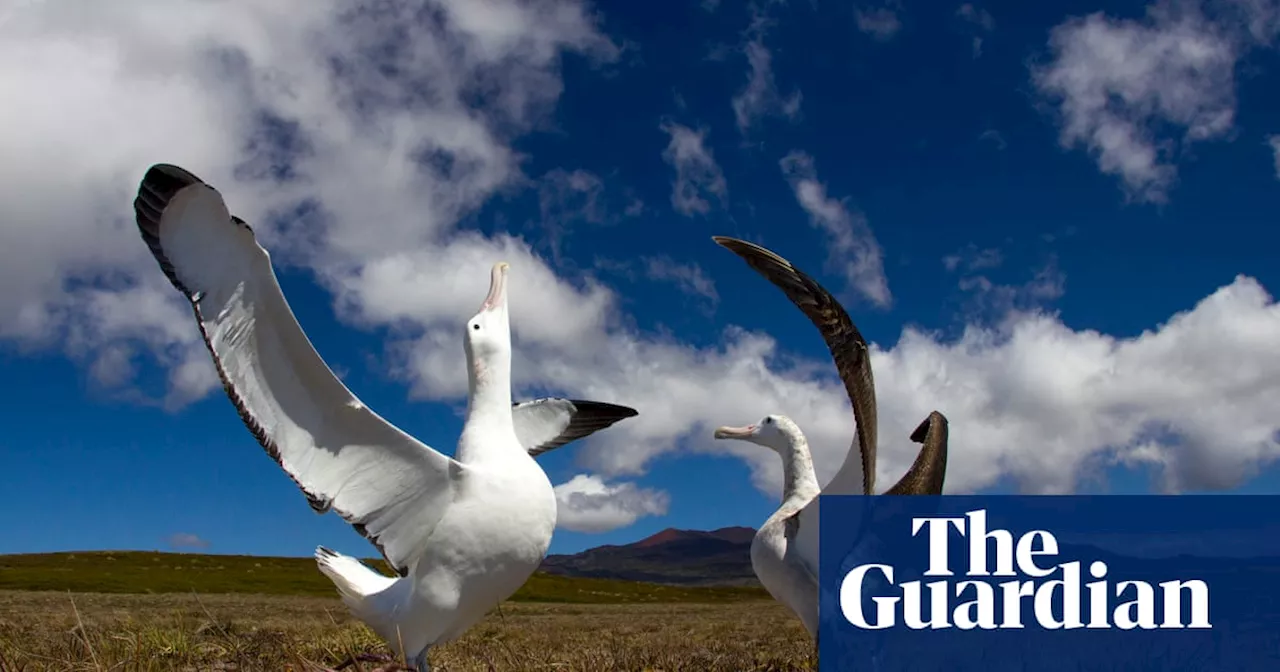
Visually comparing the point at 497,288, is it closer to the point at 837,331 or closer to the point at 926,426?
the point at 837,331

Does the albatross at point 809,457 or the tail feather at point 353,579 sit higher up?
the albatross at point 809,457

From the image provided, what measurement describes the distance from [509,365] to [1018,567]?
16.4 feet

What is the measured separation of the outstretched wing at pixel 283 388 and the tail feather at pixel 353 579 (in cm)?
38

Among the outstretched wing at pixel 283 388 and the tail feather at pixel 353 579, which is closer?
the outstretched wing at pixel 283 388

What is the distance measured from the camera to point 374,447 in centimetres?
633

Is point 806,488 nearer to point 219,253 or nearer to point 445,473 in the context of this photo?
point 445,473

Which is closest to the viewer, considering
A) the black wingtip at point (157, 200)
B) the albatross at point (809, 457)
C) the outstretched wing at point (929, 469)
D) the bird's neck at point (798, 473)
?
the black wingtip at point (157, 200)

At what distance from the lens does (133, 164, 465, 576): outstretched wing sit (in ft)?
19.4

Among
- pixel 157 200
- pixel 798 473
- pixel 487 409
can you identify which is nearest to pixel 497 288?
pixel 487 409

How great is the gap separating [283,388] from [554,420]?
120 inches

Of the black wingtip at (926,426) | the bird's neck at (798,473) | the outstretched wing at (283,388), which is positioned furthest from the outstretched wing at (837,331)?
the outstretched wing at (283,388)

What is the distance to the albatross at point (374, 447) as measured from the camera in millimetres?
5945

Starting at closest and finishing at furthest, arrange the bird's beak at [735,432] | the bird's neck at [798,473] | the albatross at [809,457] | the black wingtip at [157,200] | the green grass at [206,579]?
the black wingtip at [157,200], the albatross at [809,457], the bird's neck at [798,473], the bird's beak at [735,432], the green grass at [206,579]

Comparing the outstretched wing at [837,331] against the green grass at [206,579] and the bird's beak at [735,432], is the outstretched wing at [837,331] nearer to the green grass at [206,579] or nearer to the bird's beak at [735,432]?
the bird's beak at [735,432]
